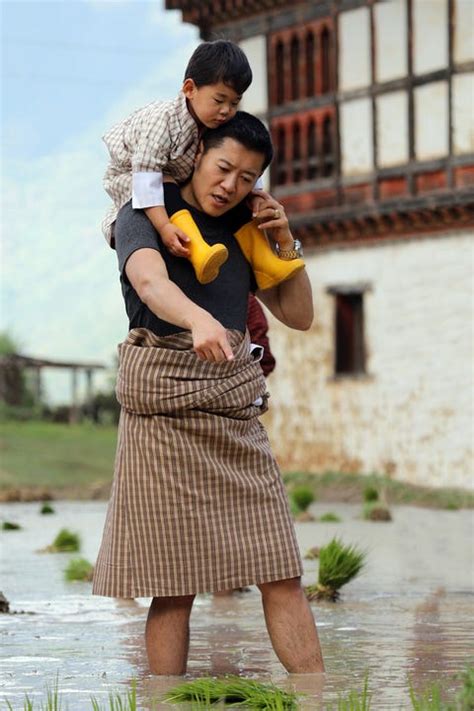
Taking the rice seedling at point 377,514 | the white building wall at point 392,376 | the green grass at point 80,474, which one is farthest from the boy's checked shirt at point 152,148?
the white building wall at point 392,376

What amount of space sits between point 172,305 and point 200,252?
25 centimetres

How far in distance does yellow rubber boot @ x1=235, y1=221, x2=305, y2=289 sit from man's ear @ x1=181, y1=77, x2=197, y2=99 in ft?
1.58

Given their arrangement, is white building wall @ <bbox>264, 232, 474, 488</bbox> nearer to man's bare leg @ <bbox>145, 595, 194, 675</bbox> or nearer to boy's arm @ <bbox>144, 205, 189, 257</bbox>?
man's bare leg @ <bbox>145, 595, 194, 675</bbox>

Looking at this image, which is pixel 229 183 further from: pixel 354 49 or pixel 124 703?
pixel 354 49

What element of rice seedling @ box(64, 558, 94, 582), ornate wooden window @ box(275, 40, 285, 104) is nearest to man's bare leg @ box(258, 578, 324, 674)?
rice seedling @ box(64, 558, 94, 582)

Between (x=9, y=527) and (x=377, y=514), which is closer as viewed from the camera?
(x=9, y=527)

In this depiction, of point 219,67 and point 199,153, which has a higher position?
point 219,67

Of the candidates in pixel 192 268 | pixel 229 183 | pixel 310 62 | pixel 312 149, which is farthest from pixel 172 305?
pixel 310 62

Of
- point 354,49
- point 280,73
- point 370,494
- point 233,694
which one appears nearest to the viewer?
point 233,694

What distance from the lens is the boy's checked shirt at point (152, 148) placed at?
492 cm

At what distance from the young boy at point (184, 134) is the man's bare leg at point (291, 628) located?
989 millimetres

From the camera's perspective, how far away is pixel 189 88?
16.3ft

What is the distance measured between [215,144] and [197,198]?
0.21 m

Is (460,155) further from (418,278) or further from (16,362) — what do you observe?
(16,362)
